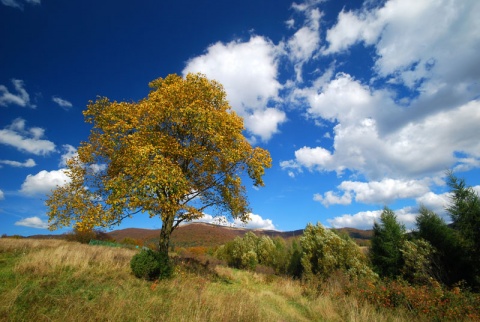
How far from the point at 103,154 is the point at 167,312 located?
9.33 meters

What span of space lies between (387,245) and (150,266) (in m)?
23.3

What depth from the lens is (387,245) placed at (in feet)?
81.0

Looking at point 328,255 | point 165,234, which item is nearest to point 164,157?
point 165,234

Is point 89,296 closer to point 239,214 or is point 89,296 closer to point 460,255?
point 239,214

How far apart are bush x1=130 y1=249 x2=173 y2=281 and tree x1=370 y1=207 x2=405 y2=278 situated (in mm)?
21747

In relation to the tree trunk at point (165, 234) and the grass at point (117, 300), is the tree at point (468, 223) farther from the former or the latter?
the tree trunk at point (165, 234)

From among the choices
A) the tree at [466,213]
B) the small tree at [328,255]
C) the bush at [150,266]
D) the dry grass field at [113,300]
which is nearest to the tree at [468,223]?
the tree at [466,213]

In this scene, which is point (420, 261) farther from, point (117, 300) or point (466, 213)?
point (117, 300)

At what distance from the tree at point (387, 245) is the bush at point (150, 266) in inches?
856

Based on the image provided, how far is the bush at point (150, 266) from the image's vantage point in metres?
12.0

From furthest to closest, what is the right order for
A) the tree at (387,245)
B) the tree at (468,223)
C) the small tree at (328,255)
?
the tree at (387,245)
the small tree at (328,255)
the tree at (468,223)

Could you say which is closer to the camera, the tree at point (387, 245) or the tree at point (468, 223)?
the tree at point (468, 223)

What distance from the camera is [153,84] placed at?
1628 centimetres

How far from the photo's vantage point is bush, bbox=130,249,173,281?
39.3 ft
